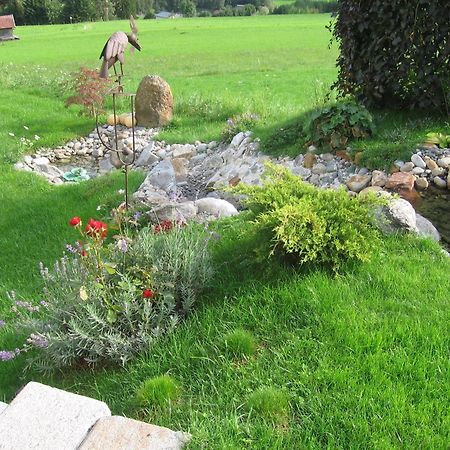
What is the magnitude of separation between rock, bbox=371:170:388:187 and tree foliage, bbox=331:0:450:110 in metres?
1.62

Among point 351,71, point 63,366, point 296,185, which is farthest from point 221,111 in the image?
point 63,366

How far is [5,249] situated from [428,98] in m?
5.72

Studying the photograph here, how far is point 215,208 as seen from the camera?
20.1 ft

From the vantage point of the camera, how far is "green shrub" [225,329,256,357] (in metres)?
3.42

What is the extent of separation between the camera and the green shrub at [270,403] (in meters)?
2.90

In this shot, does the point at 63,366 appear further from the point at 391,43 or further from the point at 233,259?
the point at 391,43

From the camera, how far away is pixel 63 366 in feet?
12.7

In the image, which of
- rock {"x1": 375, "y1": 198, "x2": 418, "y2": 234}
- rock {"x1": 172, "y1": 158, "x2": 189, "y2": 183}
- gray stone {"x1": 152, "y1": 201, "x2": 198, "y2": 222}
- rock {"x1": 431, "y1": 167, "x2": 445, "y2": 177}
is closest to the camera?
rock {"x1": 375, "y1": 198, "x2": 418, "y2": 234}

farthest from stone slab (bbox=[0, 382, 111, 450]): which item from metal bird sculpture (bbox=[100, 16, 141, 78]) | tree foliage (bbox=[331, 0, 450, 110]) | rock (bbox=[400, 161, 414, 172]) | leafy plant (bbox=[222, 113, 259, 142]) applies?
leafy plant (bbox=[222, 113, 259, 142])

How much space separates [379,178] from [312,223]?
8.19 feet

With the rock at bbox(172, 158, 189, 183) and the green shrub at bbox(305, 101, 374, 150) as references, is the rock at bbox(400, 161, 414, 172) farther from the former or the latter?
the rock at bbox(172, 158, 189, 183)

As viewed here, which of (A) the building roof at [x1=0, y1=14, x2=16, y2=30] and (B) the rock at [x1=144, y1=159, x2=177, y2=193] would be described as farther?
(A) the building roof at [x1=0, y1=14, x2=16, y2=30]

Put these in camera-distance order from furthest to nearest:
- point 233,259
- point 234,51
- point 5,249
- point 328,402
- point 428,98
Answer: point 234,51 < point 428,98 < point 5,249 < point 233,259 < point 328,402

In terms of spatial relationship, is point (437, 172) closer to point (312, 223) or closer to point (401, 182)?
point (401, 182)
